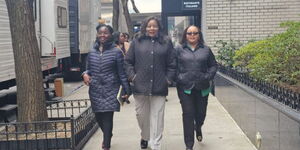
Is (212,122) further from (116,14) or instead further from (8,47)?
(116,14)

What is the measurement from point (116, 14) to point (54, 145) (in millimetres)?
14820

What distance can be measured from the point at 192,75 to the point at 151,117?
29.2 inches

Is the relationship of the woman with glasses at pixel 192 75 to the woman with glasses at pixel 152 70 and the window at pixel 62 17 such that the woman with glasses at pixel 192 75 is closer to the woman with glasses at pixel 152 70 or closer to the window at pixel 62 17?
the woman with glasses at pixel 152 70

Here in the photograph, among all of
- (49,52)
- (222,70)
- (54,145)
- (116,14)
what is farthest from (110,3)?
(54,145)

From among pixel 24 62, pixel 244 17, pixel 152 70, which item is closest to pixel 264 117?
pixel 152 70

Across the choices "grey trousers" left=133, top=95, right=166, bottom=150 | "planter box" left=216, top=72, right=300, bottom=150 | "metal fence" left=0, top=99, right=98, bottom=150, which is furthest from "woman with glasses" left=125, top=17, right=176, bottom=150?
"planter box" left=216, top=72, right=300, bottom=150

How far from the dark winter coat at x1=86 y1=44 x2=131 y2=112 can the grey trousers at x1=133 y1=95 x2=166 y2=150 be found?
26 cm

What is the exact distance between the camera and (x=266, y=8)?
11469 mm

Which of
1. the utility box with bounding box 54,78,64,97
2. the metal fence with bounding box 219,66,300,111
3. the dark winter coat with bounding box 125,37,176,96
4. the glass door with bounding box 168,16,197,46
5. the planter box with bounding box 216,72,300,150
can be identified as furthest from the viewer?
the glass door with bounding box 168,16,197,46

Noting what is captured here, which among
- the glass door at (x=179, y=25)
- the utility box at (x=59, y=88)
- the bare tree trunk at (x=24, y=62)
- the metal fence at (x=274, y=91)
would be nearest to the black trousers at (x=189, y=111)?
the metal fence at (x=274, y=91)

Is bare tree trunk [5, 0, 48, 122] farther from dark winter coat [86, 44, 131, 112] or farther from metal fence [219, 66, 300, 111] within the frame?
metal fence [219, 66, 300, 111]

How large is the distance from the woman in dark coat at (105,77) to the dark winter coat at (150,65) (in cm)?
14

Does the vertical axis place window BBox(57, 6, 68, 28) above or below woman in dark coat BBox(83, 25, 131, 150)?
above

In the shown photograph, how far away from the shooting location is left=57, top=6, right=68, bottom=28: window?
11.4 m
